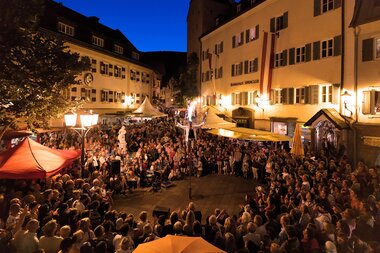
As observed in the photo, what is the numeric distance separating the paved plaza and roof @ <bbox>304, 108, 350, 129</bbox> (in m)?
5.70

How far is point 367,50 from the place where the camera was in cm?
1644

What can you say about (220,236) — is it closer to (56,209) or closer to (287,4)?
(56,209)

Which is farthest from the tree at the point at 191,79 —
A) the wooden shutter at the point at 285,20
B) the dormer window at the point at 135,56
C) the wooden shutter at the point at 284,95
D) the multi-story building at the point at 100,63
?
the wooden shutter at the point at 284,95

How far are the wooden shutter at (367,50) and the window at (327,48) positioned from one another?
2.47m

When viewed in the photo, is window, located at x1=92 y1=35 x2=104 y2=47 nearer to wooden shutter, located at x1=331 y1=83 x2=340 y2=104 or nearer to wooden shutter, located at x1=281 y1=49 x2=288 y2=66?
wooden shutter, located at x1=281 y1=49 x2=288 y2=66

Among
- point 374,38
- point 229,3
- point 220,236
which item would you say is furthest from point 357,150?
point 229,3

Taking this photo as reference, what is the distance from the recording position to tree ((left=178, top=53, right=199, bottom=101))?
42375 mm

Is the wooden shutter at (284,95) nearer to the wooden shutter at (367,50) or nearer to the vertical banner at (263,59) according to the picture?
the vertical banner at (263,59)

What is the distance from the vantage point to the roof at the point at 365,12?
52.7 feet

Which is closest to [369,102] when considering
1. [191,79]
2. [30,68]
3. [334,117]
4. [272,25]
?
[334,117]

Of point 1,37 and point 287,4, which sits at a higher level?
point 287,4

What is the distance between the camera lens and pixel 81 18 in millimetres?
38469

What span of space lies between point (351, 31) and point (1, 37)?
16.9 metres

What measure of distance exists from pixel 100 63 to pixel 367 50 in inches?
1081
